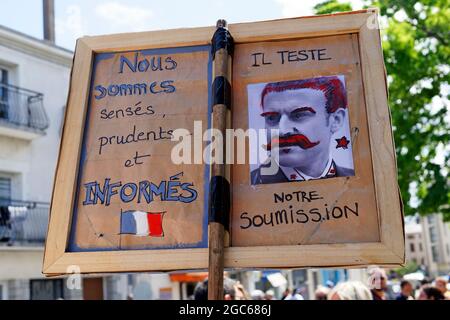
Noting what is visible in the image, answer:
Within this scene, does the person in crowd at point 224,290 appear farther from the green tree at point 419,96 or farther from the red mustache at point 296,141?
the green tree at point 419,96

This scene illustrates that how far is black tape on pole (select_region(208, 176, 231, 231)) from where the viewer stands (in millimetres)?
1896

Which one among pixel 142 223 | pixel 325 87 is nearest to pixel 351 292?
pixel 325 87

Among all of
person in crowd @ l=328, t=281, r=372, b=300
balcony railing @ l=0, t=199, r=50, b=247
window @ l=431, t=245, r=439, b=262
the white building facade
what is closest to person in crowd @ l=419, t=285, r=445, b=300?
person in crowd @ l=328, t=281, r=372, b=300

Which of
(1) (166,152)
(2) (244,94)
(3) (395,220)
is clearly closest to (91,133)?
(1) (166,152)

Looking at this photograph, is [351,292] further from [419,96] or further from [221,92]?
[419,96]

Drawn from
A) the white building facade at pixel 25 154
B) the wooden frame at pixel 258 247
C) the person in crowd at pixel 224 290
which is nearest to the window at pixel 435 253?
the white building facade at pixel 25 154

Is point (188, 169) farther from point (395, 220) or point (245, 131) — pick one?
point (395, 220)

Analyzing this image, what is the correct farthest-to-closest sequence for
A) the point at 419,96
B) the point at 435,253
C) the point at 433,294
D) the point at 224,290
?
the point at 435,253
the point at 419,96
the point at 433,294
the point at 224,290

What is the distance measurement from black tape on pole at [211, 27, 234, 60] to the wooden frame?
0.04 metres

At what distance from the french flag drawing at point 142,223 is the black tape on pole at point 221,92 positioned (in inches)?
16.7

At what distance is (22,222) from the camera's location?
46.9 feet

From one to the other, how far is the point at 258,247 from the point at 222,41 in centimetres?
74

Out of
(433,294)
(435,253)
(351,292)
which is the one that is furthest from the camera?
(435,253)
